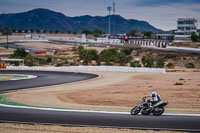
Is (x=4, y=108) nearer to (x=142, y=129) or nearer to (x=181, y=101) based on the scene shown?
(x=142, y=129)

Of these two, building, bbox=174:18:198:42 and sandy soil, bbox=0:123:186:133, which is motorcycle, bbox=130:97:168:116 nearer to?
sandy soil, bbox=0:123:186:133

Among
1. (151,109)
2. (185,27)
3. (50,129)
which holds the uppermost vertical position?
(185,27)

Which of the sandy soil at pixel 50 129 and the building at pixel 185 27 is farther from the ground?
the building at pixel 185 27

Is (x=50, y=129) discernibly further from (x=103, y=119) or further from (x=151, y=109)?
(x=151, y=109)

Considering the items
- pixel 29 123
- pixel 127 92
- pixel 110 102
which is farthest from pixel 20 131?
pixel 127 92

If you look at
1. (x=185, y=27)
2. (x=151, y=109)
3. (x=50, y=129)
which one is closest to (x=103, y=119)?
(x=151, y=109)

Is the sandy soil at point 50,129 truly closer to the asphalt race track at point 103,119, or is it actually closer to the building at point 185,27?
the asphalt race track at point 103,119

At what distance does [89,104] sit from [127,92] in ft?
18.0

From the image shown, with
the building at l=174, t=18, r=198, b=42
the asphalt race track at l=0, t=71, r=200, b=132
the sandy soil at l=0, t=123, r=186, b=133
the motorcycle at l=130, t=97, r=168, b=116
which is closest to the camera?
the sandy soil at l=0, t=123, r=186, b=133

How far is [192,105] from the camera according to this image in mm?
20141

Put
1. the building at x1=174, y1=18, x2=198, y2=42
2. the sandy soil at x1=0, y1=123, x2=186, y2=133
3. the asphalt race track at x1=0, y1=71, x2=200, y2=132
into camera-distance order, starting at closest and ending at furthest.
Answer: the sandy soil at x1=0, y1=123, x2=186, y2=133
the asphalt race track at x1=0, y1=71, x2=200, y2=132
the building at x1=174, y1=18, x2=198, y2=42

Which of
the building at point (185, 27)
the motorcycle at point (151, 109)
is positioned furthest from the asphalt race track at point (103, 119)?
the building at point (185, 27)

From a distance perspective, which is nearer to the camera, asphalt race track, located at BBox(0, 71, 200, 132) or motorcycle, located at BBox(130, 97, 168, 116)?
asphalt race track, located at BBox(0, 71, 200, 132)

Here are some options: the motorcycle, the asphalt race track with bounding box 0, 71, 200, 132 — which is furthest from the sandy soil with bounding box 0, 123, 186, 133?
the motorcycle
